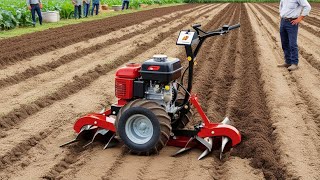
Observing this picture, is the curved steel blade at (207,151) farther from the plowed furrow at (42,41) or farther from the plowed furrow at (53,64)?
the plowed furrow at (42,41)

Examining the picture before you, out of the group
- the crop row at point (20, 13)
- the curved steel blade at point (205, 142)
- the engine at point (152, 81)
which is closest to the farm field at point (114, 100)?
the curved steel blade at point (205, 142)

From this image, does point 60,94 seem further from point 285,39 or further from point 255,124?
point 285,39

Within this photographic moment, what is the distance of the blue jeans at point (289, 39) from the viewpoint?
10.1 metres

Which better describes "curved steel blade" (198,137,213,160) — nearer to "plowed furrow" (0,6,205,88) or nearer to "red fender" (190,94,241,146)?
"red fender" (190,94,241,146)

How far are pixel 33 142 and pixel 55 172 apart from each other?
1.05m

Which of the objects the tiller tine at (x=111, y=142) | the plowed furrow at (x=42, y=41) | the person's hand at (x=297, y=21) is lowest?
the tiller tine at (x=111, y=142)

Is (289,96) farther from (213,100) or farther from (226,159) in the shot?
(226,159)

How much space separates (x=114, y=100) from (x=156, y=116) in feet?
9.15

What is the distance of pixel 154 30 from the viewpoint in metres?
18.4

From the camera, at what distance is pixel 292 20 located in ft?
32.9

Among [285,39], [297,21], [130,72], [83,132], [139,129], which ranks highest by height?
[297,21]

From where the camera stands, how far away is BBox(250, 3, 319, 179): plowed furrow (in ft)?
16.4

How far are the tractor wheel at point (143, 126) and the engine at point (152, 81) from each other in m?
0.26

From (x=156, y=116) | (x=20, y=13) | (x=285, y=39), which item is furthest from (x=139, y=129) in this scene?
(x=20, y=13)
